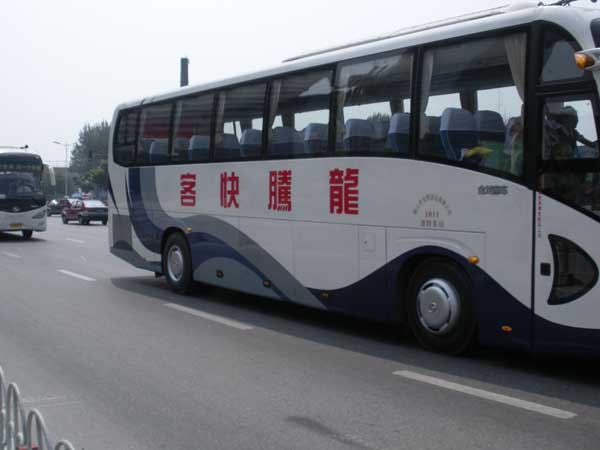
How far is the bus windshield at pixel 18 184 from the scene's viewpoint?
25781 millimetres

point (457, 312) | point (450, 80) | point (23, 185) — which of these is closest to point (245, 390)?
point (457, 312)

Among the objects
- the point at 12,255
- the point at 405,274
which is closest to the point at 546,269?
the point at 405,274

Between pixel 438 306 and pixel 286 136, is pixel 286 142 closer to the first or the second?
pixel 286 136

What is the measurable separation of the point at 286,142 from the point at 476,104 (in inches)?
119

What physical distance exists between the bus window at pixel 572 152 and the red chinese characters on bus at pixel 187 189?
6332 mm

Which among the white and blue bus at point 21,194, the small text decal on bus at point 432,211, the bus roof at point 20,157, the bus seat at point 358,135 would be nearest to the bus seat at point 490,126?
the small text decal on bus at point 432,211

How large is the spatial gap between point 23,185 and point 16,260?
28.7 feet

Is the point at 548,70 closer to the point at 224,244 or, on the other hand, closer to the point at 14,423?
the point at 14,423

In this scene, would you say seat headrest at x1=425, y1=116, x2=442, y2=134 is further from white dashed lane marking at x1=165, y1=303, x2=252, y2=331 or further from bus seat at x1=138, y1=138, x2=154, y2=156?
bus seat at x1=138, y1=138, x2=154, y2=156

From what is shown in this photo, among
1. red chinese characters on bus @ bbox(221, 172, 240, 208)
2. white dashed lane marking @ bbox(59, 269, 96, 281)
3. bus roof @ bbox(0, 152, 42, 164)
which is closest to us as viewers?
red chinese characters on bus @ bbox(221, 172, 240, 208)

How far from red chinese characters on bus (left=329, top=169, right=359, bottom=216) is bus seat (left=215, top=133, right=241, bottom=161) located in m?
2.24

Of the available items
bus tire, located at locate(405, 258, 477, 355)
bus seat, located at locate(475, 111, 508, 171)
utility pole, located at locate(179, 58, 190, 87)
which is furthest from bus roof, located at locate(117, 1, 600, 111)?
utility pole, located at locate(179, 58, 190, 87)

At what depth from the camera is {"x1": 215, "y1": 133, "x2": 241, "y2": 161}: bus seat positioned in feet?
34.8

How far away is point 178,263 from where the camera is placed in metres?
12.3
